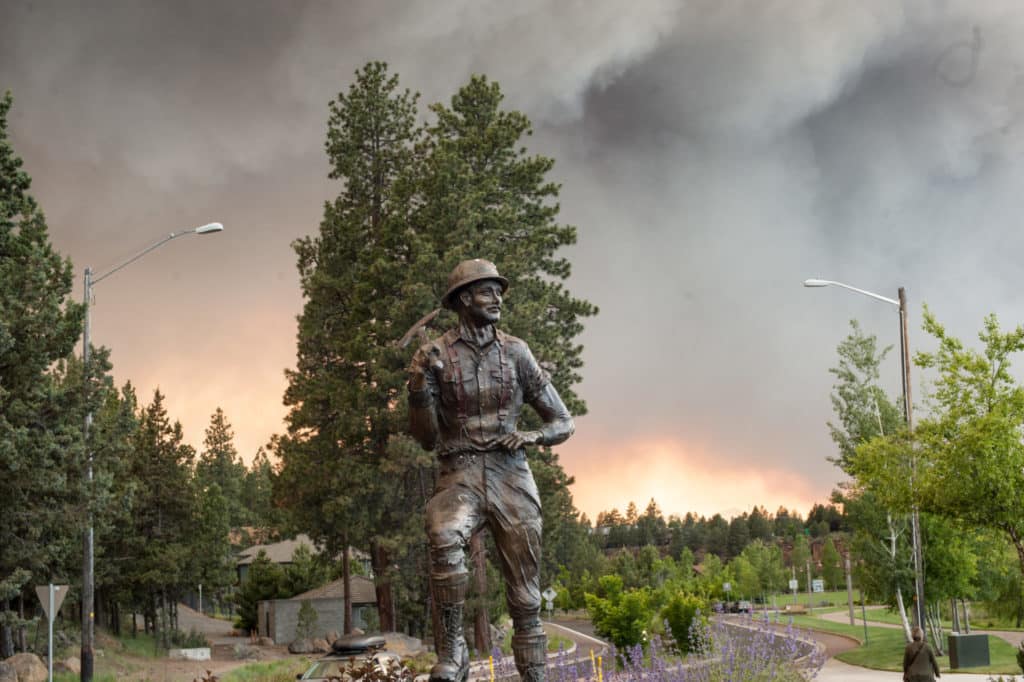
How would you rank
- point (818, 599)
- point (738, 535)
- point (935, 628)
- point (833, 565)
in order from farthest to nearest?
point (738, 535) < point (818, 599) < point (833, 565) < point (935, 628)

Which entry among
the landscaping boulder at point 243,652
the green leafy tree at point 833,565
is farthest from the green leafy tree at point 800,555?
the landscaping boulder at point 243,652

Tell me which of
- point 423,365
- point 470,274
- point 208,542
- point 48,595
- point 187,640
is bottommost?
point 187,640

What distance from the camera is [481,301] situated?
793 cm

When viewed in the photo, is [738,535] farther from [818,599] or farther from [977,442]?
[977,442]

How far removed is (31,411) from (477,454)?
20883 millimetres

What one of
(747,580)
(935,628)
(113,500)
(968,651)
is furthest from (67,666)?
(747,580)

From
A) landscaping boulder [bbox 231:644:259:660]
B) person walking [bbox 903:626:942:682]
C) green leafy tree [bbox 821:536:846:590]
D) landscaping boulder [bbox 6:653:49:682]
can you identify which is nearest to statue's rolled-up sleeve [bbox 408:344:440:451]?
person walking [bbox 903:626:942:682]

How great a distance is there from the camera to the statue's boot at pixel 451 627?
739 centimetres

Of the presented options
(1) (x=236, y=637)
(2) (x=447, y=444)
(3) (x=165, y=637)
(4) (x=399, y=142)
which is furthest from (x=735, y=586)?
(2) (x=447, y=444)

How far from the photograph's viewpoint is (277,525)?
49.0 m

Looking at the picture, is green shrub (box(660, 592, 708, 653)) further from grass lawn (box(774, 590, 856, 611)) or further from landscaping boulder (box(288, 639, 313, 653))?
grass lawn (box(774, 590, 856, 611))

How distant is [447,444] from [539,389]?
83cm

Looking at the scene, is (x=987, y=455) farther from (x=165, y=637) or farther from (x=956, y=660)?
(x=165, y=637)

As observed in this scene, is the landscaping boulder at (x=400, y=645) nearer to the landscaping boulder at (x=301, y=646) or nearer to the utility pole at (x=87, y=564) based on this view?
the utility pole at (x=87, y=564)
